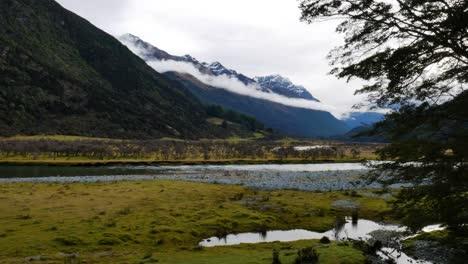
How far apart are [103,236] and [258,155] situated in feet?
421

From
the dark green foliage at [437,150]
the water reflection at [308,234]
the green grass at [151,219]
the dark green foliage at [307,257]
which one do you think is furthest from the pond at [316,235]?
the dark green foliage at [437,150]

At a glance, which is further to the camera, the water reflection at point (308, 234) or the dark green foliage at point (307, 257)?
the water reflection at point (308, 234)

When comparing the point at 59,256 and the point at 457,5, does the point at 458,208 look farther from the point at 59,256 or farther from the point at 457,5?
the point at 59,256

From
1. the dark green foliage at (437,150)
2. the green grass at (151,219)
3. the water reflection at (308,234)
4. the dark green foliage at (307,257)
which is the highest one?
the dark green foliage at (437,150)

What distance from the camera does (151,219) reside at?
36.5 metres

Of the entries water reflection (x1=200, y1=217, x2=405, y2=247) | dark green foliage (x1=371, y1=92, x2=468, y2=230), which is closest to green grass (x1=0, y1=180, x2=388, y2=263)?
water reflection (x1=200, y1=217, x2=405, y2=247)

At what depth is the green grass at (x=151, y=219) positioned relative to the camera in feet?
85.5

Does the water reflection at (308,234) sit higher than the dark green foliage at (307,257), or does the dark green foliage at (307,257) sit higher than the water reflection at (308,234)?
the dark green foliage at (307,257)

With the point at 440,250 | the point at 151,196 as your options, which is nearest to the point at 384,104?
the point at 440,250

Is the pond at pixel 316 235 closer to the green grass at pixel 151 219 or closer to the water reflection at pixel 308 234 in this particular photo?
the water reflection at pixel 308 234

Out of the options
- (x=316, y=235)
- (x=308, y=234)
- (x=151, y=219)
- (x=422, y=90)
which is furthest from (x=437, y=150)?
(x=151, y=219)

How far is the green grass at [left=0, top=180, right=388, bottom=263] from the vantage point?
26.0 metres

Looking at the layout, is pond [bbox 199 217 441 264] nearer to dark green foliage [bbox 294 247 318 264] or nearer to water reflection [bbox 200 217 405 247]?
water reflection [bbox 200 217 405 247]

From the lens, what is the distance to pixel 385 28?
1730cm
